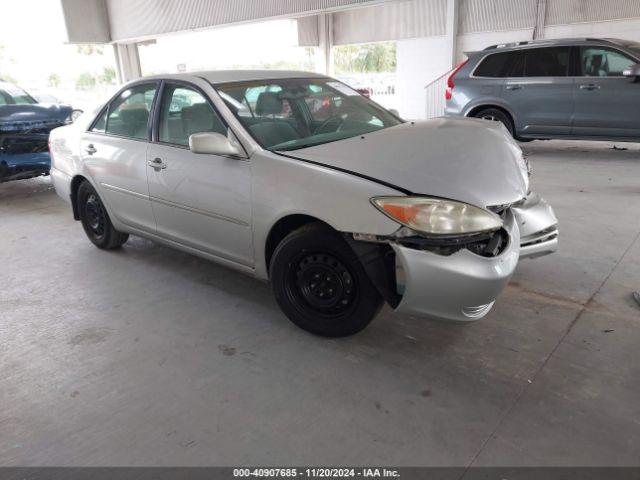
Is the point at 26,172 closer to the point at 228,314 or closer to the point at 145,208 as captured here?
the point at 145,208

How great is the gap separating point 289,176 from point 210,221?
0.72 m

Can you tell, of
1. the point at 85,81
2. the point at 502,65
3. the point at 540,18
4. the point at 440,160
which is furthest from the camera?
the point at 85,81

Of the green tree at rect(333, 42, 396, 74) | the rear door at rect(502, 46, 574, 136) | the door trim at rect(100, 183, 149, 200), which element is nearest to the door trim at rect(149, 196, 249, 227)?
the door trim at rect(100, 183, 149, 200)

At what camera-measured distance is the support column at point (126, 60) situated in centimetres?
1978

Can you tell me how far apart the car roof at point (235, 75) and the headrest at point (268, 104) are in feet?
0.62

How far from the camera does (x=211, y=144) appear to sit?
8.98 ft

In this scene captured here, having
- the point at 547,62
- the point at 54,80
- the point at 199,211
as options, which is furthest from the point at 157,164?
the point at 54,80

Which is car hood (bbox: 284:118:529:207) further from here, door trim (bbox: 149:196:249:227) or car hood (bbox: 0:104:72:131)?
car hood (bbox: 0:104:72:131)

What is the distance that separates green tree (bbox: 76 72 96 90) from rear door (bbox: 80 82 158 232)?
2280 cm

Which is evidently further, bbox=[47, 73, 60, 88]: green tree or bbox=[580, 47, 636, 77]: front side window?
bbox=[47, 73, 60, 88]: green tree

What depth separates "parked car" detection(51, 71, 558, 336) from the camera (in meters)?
2.27

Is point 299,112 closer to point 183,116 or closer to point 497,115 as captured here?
point 183,116

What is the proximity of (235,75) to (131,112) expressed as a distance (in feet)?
2.97

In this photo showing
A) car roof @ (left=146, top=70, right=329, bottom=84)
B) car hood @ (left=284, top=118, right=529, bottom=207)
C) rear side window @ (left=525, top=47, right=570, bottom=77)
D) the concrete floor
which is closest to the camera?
the concrete floor
